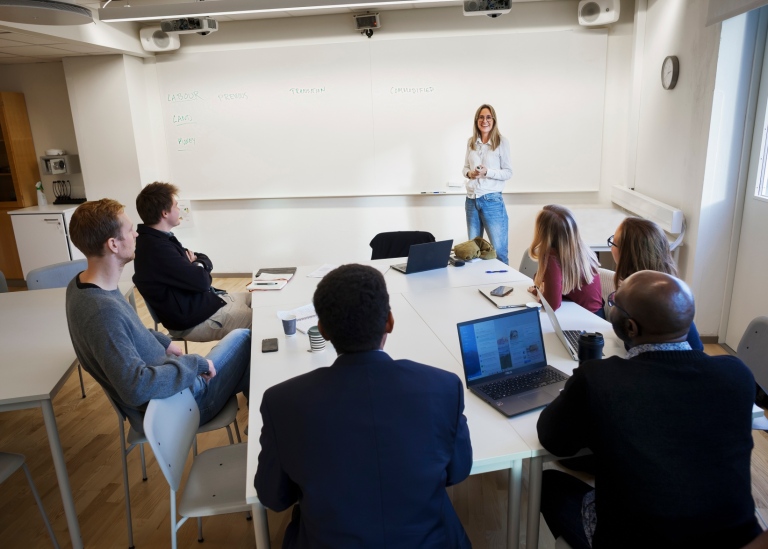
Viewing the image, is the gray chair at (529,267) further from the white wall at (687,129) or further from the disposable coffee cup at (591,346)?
the disposable coffee cup at (591,346)

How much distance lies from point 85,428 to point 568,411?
9.75 ft

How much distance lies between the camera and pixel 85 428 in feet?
10.6

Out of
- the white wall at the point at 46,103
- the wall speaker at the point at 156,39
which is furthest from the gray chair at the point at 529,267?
the white wall at the point at 46,103

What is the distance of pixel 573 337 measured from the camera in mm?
2209

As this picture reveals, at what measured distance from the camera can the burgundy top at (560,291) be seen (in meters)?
2.63

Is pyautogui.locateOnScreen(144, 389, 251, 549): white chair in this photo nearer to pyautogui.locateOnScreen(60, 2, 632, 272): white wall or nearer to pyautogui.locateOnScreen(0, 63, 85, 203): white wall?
pyautogui.locateOnScreen(60, 2, 632, 272): white wall

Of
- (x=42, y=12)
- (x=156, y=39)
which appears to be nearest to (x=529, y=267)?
(x=42, y=12)

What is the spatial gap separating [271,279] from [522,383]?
6.48ft

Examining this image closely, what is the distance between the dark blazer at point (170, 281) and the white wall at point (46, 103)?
→ 4.32 metres

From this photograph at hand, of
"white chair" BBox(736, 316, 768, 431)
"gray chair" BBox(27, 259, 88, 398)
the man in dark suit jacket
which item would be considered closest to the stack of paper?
"gray chair" BBox(27, 259, 88, 398)

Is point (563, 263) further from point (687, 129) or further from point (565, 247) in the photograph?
point (687, 129)

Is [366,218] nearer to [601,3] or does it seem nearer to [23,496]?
[601,3]

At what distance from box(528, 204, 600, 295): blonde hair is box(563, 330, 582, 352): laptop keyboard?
1.47 feet

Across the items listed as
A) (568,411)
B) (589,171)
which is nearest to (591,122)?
(589,171)
